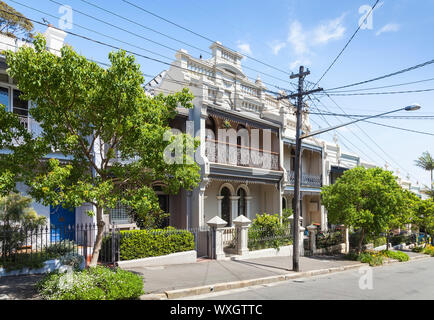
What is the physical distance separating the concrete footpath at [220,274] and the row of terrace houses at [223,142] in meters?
3.20

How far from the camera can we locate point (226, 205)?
18844 millimetres

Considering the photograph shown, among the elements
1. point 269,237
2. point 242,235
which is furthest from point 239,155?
point 242,235

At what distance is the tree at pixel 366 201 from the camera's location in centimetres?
1532

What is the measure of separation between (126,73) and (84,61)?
0.92 meters

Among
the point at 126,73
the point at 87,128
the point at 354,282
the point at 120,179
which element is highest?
the point at 126,73

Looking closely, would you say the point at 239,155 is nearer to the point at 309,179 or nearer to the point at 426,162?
the point at 309,179

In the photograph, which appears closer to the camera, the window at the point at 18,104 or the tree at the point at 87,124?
the tree at the point at 87,124

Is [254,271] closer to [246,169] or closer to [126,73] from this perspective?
[246,169]

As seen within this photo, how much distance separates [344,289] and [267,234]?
20.4ft

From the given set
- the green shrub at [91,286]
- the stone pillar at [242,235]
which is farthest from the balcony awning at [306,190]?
the green shrub at [91,286]

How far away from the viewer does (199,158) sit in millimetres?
15172

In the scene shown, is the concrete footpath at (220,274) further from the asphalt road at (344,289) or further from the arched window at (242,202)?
the arched window at (242,202)

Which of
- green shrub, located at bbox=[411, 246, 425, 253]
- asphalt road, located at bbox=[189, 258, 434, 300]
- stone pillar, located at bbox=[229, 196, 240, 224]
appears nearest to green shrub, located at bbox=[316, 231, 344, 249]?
stone pillar, located at bbox=[229, 196, 240, 224]
